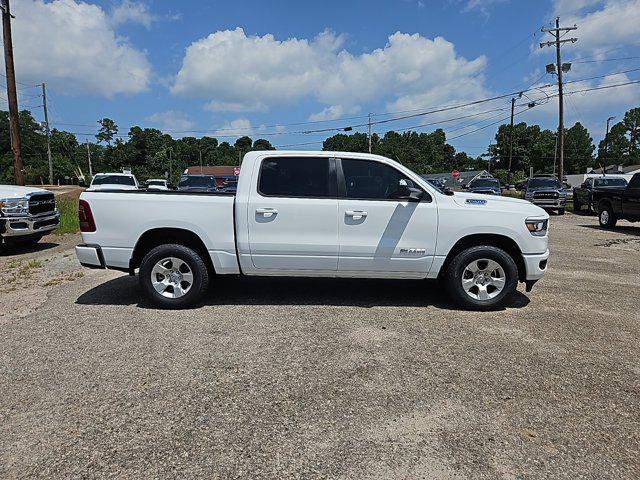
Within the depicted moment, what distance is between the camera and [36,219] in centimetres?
957

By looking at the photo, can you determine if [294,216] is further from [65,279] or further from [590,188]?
[590,188]

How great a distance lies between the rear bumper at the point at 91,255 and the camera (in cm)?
534

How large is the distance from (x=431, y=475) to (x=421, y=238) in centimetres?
311

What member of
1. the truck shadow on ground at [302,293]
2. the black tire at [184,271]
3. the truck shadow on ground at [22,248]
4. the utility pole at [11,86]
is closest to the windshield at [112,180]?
the utility pole at [11,86]

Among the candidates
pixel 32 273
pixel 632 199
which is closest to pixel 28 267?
pixel 32 273

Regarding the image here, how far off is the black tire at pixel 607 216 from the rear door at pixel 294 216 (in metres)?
12.9

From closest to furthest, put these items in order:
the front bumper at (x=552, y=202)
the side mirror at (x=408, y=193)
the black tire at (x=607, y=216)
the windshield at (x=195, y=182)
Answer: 1. the side mirror at (x=408, y=193)
2. the black tire at (x=607, y=216)
3. the windshield at (x=195, y=182)
4. the front bumper at (x=552, y=202)

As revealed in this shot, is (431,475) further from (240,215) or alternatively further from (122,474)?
(240,215)

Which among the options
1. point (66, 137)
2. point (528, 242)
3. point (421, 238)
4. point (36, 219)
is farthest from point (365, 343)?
point (66, 137)

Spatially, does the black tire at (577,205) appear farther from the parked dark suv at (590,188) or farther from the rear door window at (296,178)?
the rear door window at (296,178)

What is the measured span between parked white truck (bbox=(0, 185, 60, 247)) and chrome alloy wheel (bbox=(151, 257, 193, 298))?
5.71 meters

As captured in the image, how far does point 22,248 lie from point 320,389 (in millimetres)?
9700

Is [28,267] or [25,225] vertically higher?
[25,225]

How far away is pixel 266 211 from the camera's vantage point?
519cm
